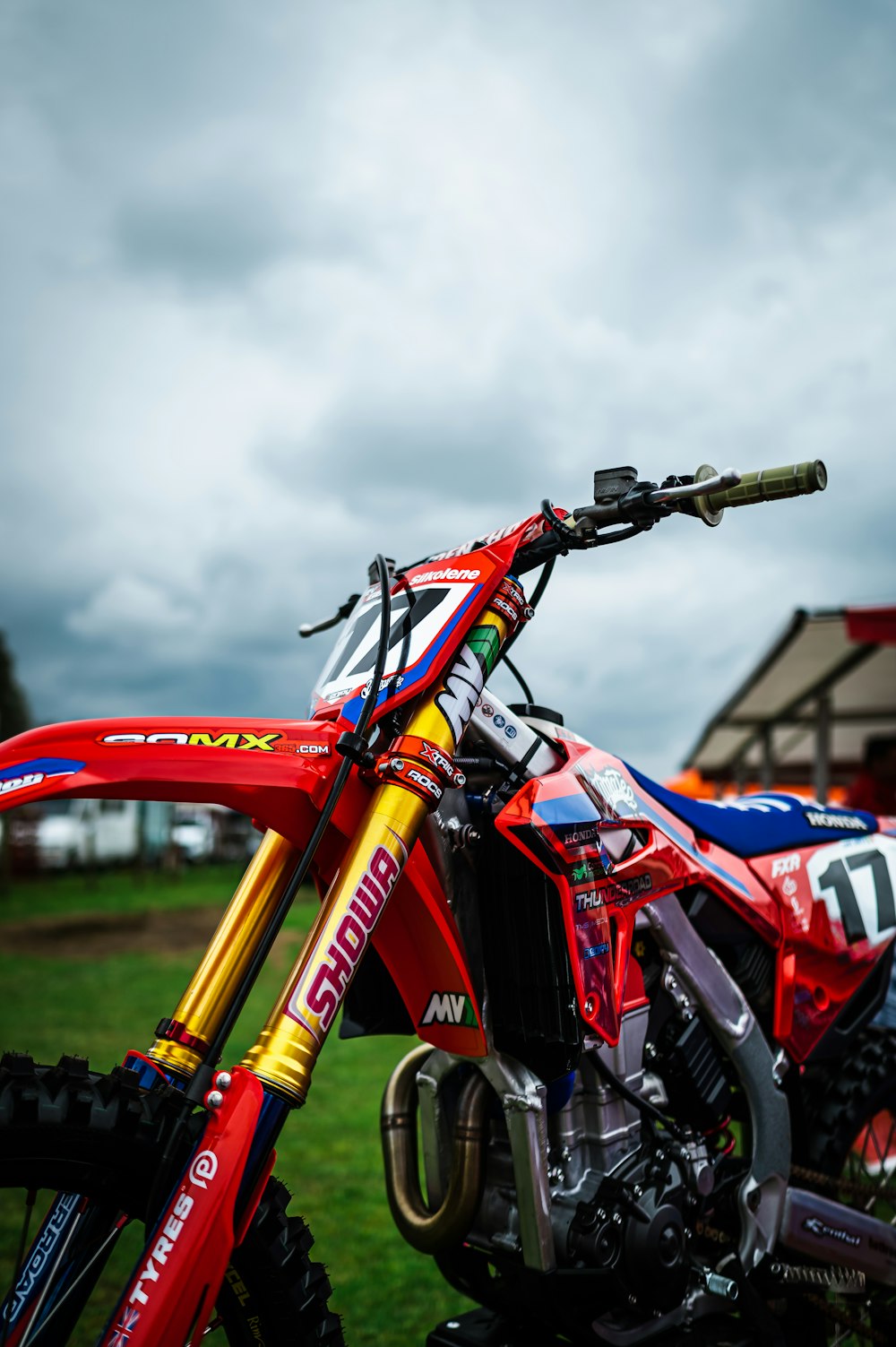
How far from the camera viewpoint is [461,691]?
2094 mm

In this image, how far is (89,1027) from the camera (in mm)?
7484

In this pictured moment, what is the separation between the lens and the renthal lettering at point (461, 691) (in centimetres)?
206

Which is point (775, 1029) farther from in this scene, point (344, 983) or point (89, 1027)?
point (89, 1027)

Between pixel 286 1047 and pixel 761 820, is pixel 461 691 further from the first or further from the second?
pixel 761 820

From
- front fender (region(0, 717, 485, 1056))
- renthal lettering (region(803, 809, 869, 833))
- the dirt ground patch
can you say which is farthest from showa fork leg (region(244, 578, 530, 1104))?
the dirt ground patch

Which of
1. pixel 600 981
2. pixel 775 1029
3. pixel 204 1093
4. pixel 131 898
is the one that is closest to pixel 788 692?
pixel 775 1029

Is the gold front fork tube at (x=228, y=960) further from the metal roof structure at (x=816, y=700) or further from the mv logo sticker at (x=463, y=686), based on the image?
the metal roof structure at (x=816, y=700)

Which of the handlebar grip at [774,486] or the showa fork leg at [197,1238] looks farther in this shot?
the handlebar grip at [774,486]

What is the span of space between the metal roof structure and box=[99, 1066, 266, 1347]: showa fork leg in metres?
5.89

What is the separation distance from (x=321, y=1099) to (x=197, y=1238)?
183 inches

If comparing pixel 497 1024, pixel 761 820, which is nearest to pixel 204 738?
pixel 497 1024

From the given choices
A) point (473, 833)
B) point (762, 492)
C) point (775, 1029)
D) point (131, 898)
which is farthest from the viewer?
point (131, 898)

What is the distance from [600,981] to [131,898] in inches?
699

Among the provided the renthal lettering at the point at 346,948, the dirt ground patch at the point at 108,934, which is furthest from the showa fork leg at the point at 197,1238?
the dirt ground patch at the point at 108,934
